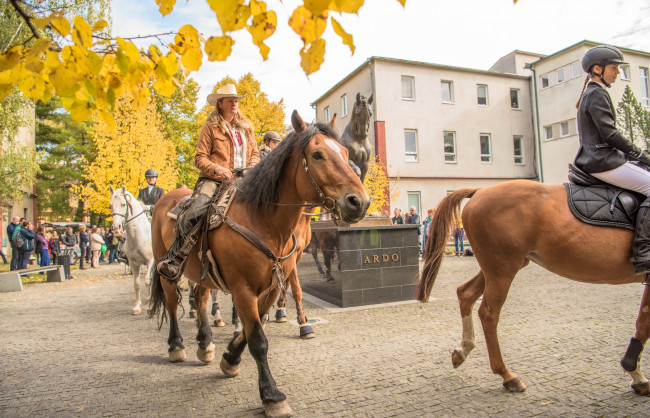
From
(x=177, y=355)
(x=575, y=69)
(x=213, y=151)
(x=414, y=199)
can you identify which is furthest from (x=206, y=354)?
(x=575, y=69)

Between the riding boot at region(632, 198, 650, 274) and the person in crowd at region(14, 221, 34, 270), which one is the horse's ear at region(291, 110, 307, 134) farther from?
the person in crowd at region(14, 221, 34, 270)

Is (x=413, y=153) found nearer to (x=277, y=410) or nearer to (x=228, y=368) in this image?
(x=228, y=368)

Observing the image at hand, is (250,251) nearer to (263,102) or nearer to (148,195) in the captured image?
(148,195)

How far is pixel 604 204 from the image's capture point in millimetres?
3633

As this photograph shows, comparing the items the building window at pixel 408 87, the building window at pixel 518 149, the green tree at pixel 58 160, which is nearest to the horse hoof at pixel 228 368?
the building window at pixel 408 87

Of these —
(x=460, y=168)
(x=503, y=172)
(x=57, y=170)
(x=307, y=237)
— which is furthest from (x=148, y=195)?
(x=57, y=170)

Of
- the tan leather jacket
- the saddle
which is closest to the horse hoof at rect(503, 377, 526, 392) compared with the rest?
the saddle

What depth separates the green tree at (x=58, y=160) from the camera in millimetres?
37594

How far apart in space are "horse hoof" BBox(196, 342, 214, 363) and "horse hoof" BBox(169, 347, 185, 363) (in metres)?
0.22

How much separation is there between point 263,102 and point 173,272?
75.7 ft

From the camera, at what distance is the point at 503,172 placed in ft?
94.6

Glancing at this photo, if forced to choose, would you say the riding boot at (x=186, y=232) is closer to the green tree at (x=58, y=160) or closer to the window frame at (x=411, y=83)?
the window frame at (x=411, y=83)

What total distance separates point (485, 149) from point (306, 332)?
1065 inches

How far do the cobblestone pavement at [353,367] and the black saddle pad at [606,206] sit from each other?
1446 mm
